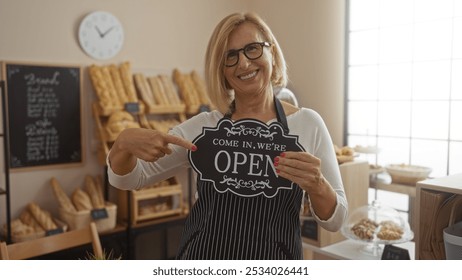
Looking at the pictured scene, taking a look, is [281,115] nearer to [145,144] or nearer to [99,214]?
[145,144]

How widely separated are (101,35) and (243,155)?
7.08 ft

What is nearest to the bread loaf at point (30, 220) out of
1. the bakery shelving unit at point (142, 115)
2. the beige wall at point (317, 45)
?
the bakery shelving unit at point (142, 115)

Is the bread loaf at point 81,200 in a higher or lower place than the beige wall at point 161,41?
lower

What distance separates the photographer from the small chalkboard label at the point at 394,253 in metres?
1.49

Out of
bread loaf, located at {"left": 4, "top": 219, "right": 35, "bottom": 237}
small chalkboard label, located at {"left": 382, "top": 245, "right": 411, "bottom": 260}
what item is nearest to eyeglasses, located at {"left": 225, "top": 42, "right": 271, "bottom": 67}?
small chalkboard label, located at {"left": 382, "top": 245, "right": 411, "bottom": 260}

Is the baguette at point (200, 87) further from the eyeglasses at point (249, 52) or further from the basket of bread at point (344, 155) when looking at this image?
the eyeglasses at point (249, 52)

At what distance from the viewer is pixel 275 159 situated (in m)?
0.99

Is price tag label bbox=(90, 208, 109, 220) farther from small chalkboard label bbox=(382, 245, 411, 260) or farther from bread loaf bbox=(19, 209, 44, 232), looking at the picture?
small chalkboard label bbox=(382, 245, 411, 260)

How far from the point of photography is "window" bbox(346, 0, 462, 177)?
2.64 meters

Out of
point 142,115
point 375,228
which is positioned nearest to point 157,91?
point 142,115

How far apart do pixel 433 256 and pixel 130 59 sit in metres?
2.38

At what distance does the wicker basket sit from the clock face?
99cm

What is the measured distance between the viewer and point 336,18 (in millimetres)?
3100
